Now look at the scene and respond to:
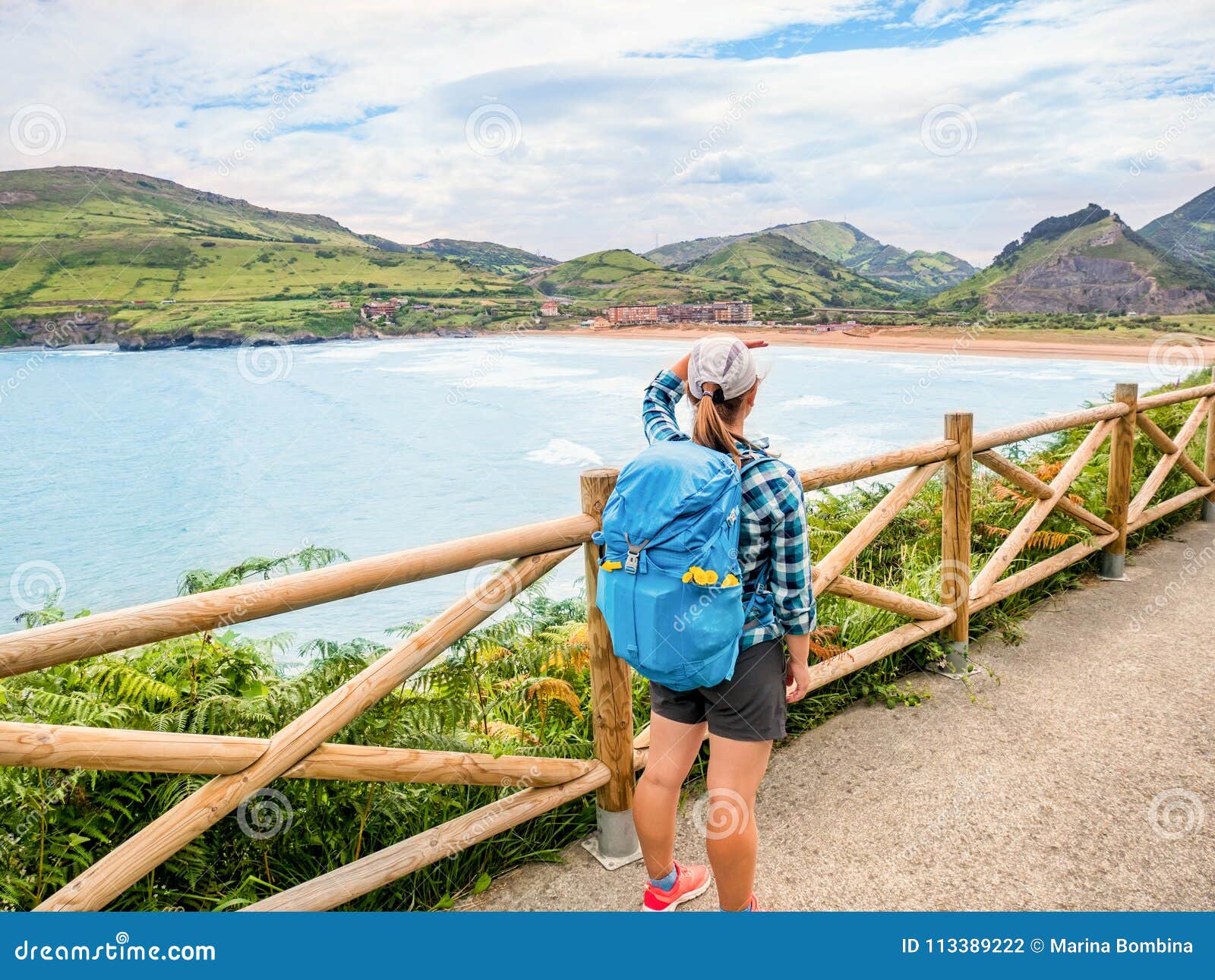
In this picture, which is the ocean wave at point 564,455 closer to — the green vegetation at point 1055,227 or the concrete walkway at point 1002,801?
the concrete walkway at point 1002,801

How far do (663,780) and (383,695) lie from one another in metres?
0.76

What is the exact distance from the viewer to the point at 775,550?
189 centimetres

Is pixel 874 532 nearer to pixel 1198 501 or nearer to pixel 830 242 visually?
pixel 1198 501

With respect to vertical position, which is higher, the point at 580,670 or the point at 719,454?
the point at 719,454

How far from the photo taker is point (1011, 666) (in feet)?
12.8

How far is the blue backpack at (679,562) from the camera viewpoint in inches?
67.6

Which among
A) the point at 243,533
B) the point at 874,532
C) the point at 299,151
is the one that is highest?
the point at 299,151

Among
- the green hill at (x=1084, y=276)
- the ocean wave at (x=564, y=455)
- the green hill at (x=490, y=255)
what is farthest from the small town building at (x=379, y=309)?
the green hill at (x=1084, y=276)

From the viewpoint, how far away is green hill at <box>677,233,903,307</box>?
92.2 feet

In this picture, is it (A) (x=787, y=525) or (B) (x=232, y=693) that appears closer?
(A) (x=787, y=525)

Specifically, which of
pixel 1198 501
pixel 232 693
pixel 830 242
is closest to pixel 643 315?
pixel 1198 501

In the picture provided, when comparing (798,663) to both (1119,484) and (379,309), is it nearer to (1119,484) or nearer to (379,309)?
(1119,484)

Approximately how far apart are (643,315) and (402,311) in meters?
31.4

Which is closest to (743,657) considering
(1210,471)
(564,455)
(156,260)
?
(1210,471)
